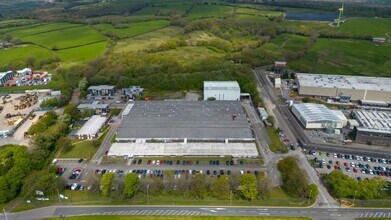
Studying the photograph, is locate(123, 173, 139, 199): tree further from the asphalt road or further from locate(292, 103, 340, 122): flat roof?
locate(292, 103, 340, 122): flat roof

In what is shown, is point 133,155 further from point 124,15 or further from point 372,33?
point 124,15

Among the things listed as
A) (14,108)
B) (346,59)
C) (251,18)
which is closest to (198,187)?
(14,108)

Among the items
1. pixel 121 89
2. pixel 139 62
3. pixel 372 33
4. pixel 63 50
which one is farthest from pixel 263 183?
pixel 372 33

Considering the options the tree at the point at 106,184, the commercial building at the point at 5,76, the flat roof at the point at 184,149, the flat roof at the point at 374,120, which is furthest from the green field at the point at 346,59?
the commercial building at the point at 5,76

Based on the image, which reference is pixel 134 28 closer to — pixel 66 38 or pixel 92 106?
pixel 66 38

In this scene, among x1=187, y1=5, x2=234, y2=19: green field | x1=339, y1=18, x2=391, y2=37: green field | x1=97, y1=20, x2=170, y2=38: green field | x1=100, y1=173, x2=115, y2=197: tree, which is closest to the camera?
x1=100, y1=173, x2=115, y2=197: tree

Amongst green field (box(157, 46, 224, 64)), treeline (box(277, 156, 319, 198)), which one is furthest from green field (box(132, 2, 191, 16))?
treeline (box(277, 156, 319, 198))
